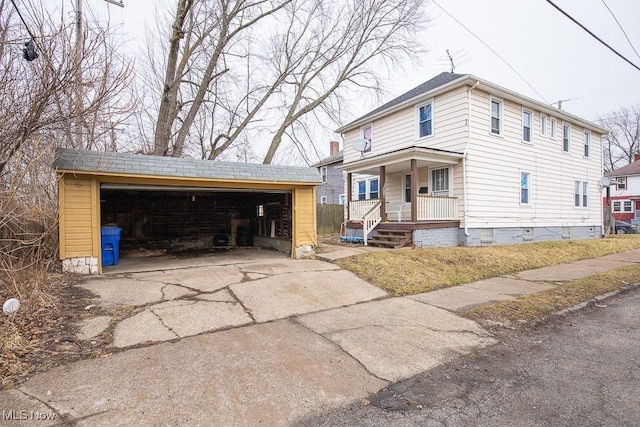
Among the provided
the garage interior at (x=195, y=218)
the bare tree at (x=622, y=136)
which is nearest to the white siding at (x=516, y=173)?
the garage interior at (x=195, y=218)

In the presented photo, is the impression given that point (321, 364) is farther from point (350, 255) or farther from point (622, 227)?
point (622, 227)

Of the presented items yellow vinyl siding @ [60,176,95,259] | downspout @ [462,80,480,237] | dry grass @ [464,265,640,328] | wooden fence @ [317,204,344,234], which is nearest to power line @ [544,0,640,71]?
downspout @ [462,80,480,237]

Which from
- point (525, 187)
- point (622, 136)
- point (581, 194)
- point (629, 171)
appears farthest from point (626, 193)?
point (525, 187)

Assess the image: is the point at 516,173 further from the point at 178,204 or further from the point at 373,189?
the point at 178,204

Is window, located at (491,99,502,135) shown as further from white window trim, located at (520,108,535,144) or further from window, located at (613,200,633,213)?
window, located at (613,200,633,213)

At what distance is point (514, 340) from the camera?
14.2ft

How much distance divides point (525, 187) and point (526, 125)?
255cm

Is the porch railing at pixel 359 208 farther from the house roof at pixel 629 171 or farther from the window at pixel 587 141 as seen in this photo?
the house roof at pixel 629 171

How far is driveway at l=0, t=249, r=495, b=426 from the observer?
2.73 meters

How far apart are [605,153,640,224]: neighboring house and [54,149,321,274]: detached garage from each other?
115 ft

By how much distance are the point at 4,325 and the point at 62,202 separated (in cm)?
367

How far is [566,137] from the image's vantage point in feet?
51.3

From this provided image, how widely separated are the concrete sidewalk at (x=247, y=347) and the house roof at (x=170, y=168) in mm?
2358

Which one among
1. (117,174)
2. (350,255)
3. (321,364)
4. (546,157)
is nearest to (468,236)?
(350,255)
